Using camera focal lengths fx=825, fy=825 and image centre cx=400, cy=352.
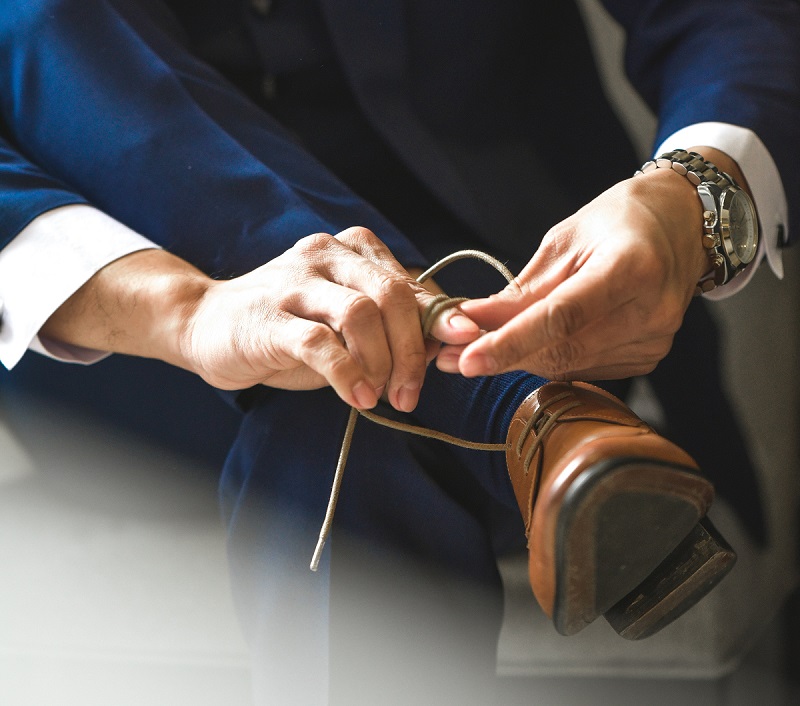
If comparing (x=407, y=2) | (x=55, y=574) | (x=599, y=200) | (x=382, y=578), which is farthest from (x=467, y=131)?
(x=55, y=574)

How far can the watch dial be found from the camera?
1.78 feet

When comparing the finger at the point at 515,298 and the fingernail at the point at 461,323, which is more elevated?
the fingernail at the point at 461,323

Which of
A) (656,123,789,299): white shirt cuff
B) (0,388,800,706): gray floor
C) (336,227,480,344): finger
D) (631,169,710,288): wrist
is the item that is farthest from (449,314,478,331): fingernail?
(0,388,800,706): gray floor

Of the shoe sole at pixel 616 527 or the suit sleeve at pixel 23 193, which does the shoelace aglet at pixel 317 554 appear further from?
the suit sleeve at pixel 23 193

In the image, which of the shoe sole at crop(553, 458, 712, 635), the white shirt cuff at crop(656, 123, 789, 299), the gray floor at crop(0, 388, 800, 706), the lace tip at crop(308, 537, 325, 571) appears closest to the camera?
the shoe sole at crop(553, 458, 712, 635)

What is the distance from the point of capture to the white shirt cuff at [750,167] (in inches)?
23.3

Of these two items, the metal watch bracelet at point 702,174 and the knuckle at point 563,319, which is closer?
the knuckle at point 563,319

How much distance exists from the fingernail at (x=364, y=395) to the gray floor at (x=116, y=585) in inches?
12.3

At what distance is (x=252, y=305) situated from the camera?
45 cm

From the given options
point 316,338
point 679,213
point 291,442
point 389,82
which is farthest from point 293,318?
point 389,82

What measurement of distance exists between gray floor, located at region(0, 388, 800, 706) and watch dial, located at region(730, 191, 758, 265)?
0.44 meters

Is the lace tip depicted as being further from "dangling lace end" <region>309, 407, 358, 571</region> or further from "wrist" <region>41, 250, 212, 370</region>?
"wrist" <region>41, 250, 212, 370</region>

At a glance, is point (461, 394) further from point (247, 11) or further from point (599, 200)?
point (247, 11)

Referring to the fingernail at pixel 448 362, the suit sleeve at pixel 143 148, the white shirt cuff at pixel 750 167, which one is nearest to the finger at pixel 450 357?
the fingernail at pixel 448 362
